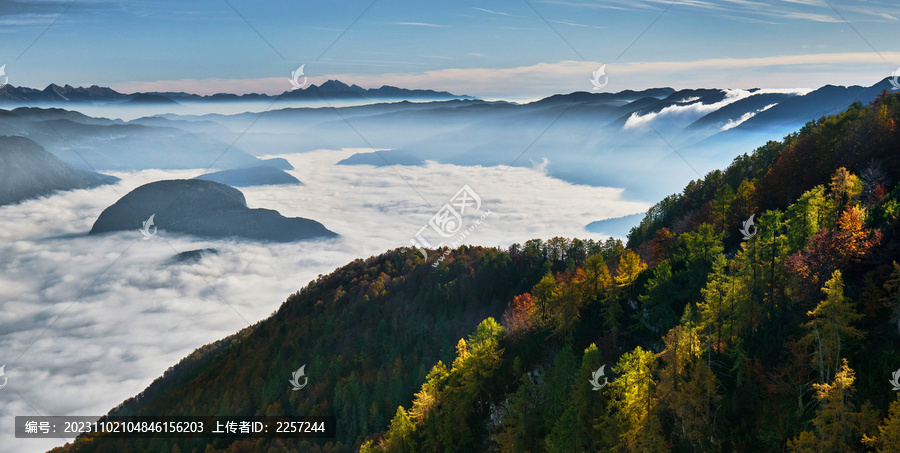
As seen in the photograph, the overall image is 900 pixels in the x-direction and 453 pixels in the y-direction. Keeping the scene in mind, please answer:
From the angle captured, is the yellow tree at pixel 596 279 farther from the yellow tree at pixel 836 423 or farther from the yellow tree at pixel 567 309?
the yellow tree at pixel 836 423

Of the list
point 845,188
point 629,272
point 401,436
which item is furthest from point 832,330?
point 401,436

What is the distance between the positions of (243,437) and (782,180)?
94089mm

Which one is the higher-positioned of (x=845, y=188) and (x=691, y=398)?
(x=845, y=188)

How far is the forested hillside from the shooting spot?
34219 millimetres

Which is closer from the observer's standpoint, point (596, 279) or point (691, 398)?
point (691, 398)

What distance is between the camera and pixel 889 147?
62.0 meters

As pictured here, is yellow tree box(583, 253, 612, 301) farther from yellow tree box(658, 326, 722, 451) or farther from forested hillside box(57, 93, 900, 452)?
yellow tree box(658, 326, 722, 451)

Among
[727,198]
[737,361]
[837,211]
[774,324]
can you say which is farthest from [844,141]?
[737,361]

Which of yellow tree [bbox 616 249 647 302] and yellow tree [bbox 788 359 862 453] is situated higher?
yellow tree [bbox 788 359 862 453]

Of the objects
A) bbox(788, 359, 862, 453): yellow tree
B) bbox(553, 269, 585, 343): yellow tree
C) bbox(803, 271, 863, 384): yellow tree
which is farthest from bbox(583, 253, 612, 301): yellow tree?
bbox(788, 359, 862, 453): yellow tree

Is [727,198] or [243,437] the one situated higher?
[727,198]

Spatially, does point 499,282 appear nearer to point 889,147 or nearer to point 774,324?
point 889,147

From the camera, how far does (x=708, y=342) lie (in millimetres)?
40562

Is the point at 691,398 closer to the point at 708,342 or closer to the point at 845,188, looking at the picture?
the point at 708,342
